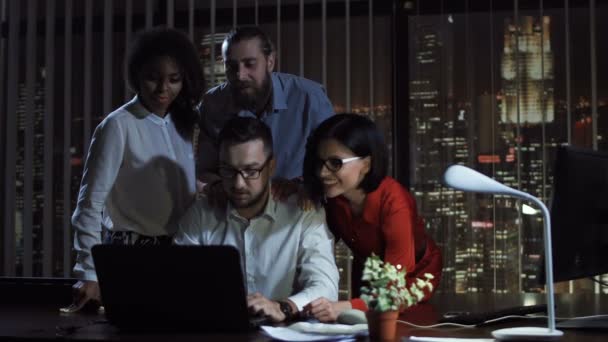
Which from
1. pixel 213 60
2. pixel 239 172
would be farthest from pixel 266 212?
pixel 213 60

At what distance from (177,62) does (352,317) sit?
3.28 feet

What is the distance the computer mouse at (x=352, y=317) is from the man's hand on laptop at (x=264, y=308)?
139mm

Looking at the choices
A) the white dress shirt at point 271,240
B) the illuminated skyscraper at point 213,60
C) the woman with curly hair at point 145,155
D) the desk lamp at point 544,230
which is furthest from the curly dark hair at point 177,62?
the illuminated skyscraper at point 213,60

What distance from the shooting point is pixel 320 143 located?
7.85 ft

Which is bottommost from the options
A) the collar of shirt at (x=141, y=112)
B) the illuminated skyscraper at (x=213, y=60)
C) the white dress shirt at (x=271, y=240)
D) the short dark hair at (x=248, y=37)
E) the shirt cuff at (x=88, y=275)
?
the shirt cuff at (x=88, y=275)

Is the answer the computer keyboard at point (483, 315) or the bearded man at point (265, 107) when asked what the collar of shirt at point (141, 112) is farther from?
the computer keyboard at point (483, 315)

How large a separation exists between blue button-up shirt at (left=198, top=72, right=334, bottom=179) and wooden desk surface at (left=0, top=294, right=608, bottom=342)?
2.07 ft

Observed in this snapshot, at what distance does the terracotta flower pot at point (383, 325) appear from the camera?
1743 millimetres

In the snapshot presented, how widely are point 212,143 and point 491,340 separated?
1312mm

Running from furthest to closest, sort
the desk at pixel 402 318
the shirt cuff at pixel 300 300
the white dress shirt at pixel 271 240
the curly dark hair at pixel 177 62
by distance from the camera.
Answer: the curly dark hair at pixel 177 62 → the white dress shirt at pixel 271 240 → the shirt cuff at pixel 300 300 → the desk at pixel 402 318

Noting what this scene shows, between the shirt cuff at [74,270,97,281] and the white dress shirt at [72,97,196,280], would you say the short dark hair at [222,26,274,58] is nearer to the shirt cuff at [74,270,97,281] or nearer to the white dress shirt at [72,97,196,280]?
the white dress shirt at [72,97,196,280]

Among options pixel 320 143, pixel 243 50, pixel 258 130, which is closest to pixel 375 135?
pixel 320 143

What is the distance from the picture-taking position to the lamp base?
169 cm

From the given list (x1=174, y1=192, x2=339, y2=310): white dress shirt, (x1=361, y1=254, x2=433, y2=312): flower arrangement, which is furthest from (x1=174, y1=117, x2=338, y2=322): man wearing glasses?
(x1=361, y1=254, x2=433, y2=312): flower arrangement
